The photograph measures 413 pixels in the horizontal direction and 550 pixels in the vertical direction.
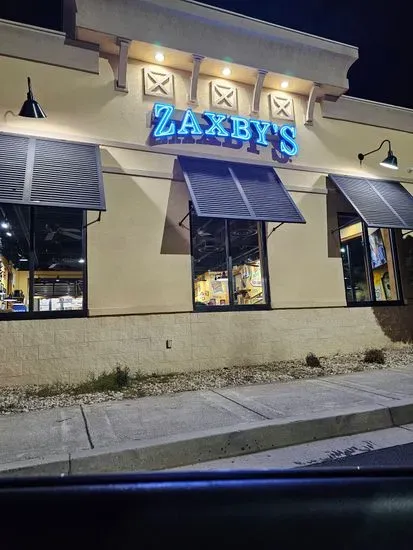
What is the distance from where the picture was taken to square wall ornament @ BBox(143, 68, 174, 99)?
Result: 28.8ft

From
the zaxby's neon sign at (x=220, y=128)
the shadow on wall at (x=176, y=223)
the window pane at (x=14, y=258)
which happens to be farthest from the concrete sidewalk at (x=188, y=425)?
the zaxby's neon sign at (x=220, y=128)

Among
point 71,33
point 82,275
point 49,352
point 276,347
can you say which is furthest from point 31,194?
point 276,347

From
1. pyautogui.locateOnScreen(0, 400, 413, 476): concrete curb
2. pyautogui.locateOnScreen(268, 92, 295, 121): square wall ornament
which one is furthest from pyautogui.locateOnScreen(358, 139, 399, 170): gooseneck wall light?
pyautogui.locateOnScreen(0, 400, 413, 476): concrete curb

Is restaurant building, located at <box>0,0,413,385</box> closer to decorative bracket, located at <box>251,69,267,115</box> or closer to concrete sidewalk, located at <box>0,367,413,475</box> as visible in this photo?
decorative bracket, located at <box>251,69,267,115</box>

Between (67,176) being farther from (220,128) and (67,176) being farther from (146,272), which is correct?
(220,128)

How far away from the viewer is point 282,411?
523cm

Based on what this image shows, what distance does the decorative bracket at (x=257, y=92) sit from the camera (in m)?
9.44

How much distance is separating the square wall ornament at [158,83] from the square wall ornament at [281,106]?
103 inches

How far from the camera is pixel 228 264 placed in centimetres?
908

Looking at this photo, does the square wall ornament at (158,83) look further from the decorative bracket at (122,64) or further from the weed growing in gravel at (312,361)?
the weed growing in gravel at (312,361)

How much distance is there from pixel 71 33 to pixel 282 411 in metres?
8.30

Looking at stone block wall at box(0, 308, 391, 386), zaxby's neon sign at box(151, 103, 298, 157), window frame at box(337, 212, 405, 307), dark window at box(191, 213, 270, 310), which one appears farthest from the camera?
window frame at box(337, 212, 405, 307)

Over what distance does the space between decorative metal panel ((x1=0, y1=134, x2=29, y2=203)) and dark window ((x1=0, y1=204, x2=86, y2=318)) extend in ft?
3.21

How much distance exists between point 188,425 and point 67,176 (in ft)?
15.9
